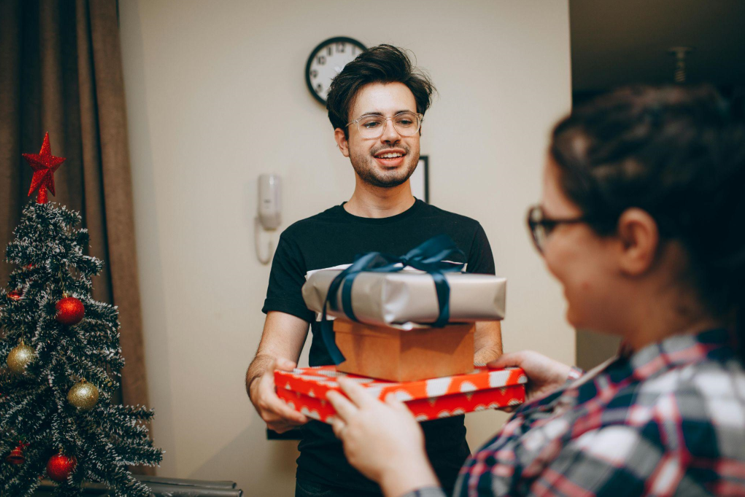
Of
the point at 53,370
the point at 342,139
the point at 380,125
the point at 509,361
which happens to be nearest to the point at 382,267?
the point at 509,361

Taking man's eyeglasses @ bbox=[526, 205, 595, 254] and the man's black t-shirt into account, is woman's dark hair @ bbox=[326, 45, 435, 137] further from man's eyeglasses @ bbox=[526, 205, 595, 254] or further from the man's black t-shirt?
man's eyeglasses @ bbox=[526, 205, 595, 254]

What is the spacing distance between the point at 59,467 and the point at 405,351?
1.15 meters

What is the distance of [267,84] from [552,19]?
130cm

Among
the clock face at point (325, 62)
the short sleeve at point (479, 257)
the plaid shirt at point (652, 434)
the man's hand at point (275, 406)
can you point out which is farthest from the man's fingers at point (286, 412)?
the clock face at point (325, 62)

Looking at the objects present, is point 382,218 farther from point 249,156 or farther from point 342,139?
point 249,156

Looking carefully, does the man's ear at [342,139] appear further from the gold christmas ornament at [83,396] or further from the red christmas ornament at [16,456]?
A: the red christmas ornament at [16,456]

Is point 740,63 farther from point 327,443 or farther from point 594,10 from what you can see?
point 327,443

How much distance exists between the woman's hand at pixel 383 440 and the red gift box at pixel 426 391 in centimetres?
4

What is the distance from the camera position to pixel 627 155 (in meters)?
0.55

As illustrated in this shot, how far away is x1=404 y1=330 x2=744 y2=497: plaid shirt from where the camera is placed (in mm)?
501

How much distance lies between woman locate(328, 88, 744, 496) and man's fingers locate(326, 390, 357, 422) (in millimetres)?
97

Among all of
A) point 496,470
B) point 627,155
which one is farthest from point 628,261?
point 496,470

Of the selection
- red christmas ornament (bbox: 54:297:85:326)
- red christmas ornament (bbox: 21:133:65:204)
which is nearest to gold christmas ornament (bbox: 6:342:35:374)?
red christmas ornament (bbox: 54:297:85:326)

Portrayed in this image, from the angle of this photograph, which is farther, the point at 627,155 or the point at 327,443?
the point at 327,443
